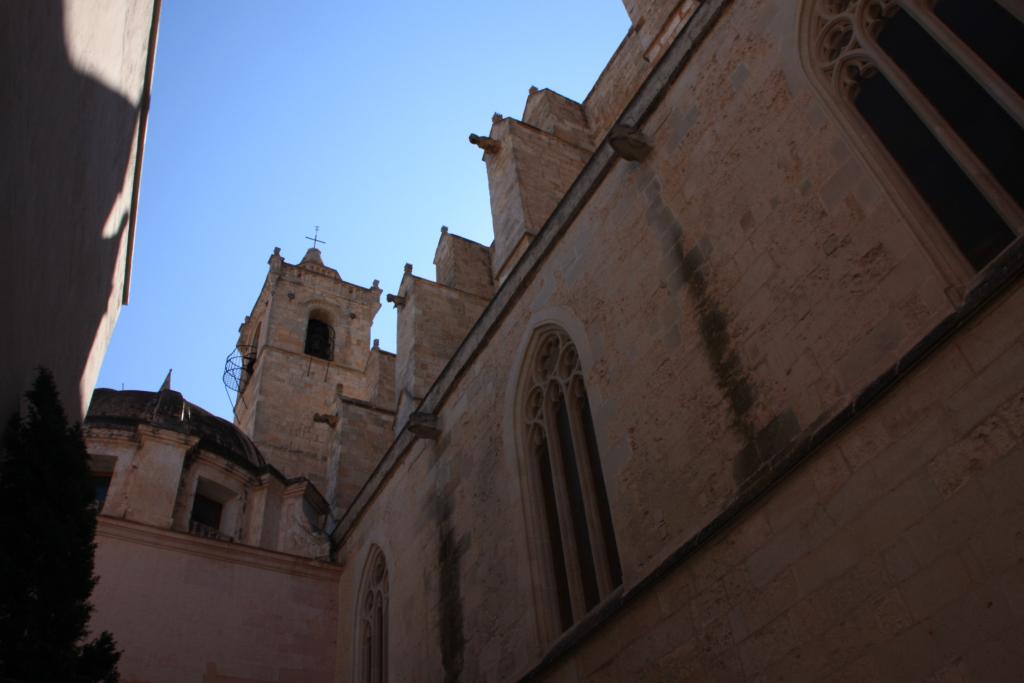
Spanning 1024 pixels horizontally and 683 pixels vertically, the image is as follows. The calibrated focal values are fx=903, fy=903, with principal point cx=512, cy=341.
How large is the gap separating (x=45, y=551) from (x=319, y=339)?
20737mm

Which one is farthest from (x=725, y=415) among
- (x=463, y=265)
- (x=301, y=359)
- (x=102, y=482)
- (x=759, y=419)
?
(x=301, y=359)

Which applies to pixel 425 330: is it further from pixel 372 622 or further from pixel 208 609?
pixel 208 609

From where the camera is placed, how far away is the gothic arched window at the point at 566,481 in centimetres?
657

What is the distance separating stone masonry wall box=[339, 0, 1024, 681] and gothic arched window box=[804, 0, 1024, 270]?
25 centimetres

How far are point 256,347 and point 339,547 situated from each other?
14.3 m

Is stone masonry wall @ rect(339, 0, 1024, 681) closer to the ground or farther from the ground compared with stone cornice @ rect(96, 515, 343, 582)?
closer to the ground

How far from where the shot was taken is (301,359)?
22.3 metres

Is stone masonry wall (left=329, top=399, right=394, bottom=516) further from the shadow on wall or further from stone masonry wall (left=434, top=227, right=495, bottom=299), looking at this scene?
the shadow on wall

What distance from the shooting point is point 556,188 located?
10.5 m

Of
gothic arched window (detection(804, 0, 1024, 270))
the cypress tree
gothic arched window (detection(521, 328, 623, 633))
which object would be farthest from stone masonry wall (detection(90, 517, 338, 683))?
gothic arched window (detection(804, 0, 1024, 270))

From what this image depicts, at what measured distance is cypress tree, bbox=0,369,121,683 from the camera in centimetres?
414

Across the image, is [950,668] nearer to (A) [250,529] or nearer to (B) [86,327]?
(B) [86,327]

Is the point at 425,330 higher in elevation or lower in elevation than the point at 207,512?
higher

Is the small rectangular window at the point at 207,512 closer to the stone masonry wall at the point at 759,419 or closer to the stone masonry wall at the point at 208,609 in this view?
the stone masonry wall at the point at 208,609
